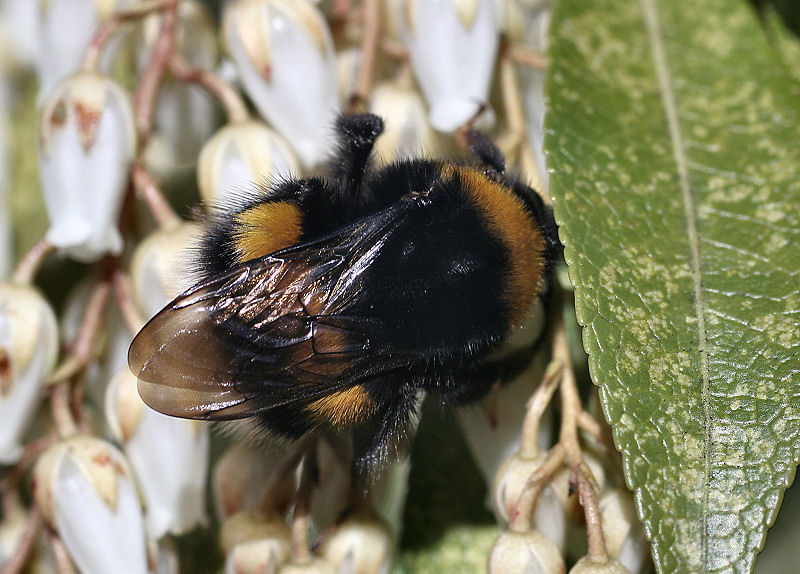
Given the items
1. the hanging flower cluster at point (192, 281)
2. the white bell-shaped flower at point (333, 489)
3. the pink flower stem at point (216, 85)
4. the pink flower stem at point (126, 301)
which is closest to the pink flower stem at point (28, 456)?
the hanging flower cluster at point (192, 281)

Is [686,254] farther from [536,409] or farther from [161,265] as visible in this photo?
[161,265]

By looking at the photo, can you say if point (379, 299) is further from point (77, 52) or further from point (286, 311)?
point (77, 52)

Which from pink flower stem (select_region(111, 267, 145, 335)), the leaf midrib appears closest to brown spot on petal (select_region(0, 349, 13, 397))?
pink flower stem (select_region(111, 267, 145, 335))

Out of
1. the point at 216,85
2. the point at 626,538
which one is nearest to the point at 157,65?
the point at 216,85

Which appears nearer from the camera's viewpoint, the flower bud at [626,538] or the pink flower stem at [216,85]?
the flower bud at [626,538]

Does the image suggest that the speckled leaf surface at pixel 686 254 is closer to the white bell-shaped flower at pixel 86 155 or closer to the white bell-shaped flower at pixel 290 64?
the white bell-shaped flower at pixel 290 64

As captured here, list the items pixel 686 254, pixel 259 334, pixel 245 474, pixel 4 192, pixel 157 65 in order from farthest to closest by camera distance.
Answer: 1. pixel 4 192
2. pixel 157 65
3. pixel 245 474
4. pixel 686 254
5. pixel 259 334

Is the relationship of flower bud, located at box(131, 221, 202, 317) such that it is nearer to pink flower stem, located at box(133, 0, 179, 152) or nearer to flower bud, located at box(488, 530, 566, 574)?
pink flower stem, located at box(133, 0, 179, 152)
